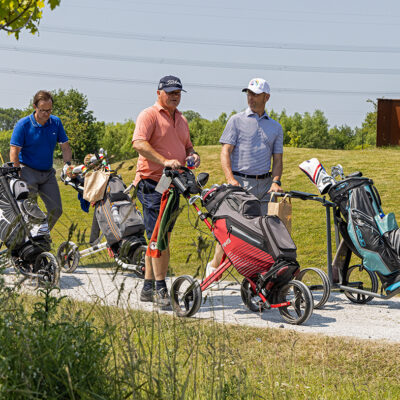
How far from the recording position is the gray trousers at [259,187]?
6863 mm

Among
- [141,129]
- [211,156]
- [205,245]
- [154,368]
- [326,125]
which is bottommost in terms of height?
[154,368]

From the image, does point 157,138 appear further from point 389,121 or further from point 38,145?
point 389,121

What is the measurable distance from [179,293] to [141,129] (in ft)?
4.96

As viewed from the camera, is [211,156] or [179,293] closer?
[179,293]

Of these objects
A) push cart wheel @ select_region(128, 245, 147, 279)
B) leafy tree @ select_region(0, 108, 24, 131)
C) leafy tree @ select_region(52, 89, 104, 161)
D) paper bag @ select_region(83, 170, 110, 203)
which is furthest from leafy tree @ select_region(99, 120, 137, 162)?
leafy tree @ select_region(0, 108, 24, 131)

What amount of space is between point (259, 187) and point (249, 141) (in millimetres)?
472

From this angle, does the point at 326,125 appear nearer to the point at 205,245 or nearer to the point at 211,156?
the point at 211,156

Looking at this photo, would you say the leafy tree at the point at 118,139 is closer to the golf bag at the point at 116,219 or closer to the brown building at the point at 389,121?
the brown building at the point at 389,121

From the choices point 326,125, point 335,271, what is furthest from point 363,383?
point 326,125

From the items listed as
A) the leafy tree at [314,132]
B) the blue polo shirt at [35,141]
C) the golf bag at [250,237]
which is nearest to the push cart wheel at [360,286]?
the golf bag at [250,237]

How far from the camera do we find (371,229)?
626 centimetres

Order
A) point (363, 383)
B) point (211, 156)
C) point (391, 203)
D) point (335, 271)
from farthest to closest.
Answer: point (211, 156)
point (391, 203)
point (335, 271)
point (363, 383)

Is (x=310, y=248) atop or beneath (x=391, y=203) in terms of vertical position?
beneath

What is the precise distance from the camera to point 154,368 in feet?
10.4
